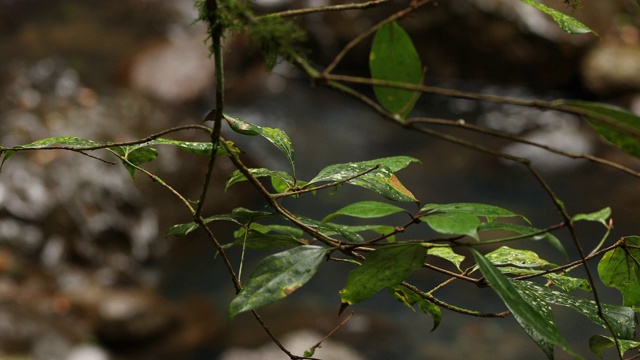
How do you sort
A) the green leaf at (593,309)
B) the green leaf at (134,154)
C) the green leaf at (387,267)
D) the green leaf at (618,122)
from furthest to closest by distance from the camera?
the green leaf at (134,154) < the green leaf at (593,309) < the green leaf at (387,267) < the green leaf at (618,122)

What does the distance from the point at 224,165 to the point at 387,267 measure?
4667mm

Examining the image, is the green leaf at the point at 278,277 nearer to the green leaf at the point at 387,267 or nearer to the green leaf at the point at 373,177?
the green leaf at the point at 387,267

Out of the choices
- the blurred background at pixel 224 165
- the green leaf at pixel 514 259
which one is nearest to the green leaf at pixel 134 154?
the green leaf at pixel 514 259

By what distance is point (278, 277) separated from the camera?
2.32 ft

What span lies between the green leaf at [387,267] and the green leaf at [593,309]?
0.57 feet

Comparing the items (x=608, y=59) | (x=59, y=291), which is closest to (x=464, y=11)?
(x=608, y=59)

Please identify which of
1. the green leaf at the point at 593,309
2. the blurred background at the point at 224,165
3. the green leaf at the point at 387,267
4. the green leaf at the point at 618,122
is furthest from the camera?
the blurred background at the point at 224,165

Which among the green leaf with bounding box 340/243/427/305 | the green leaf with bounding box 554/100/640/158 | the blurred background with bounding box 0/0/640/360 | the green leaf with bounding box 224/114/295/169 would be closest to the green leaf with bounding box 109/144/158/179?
the green leaf with bounding box 224/114/295/169

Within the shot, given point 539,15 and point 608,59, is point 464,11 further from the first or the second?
point 608,59

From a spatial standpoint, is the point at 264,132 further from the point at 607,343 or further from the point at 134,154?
the point at 607,343

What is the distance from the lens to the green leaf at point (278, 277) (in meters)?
0.68

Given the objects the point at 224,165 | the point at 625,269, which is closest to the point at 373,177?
the point at 625,269

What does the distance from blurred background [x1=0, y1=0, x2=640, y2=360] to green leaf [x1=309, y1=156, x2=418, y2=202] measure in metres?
1.90

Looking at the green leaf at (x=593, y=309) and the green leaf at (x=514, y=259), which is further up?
the green leaf at (x=514, y=259)
